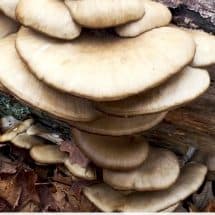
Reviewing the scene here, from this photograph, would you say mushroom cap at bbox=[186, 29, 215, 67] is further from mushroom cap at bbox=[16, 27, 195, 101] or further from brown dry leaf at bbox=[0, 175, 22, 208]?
brown dry leaf at bbox=[0, 175, 22, 208]

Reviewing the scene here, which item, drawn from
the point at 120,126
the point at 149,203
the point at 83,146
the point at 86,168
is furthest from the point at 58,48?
the point at 149,203

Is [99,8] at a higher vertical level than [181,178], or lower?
higher

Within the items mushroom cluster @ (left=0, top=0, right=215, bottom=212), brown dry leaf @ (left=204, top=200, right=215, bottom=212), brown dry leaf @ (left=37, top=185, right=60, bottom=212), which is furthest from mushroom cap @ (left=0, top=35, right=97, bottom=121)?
brown dry leaf @ (left=204, top=200, right=215, bottom=212)

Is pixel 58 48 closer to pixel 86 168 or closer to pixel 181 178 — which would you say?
pixel 86 168

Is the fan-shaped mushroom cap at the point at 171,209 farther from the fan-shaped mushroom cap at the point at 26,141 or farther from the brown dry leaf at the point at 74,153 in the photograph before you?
the fan-shaped mushroom cap at the point at 26,141

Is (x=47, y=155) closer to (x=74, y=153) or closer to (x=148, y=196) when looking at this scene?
(x=74, y=153)
